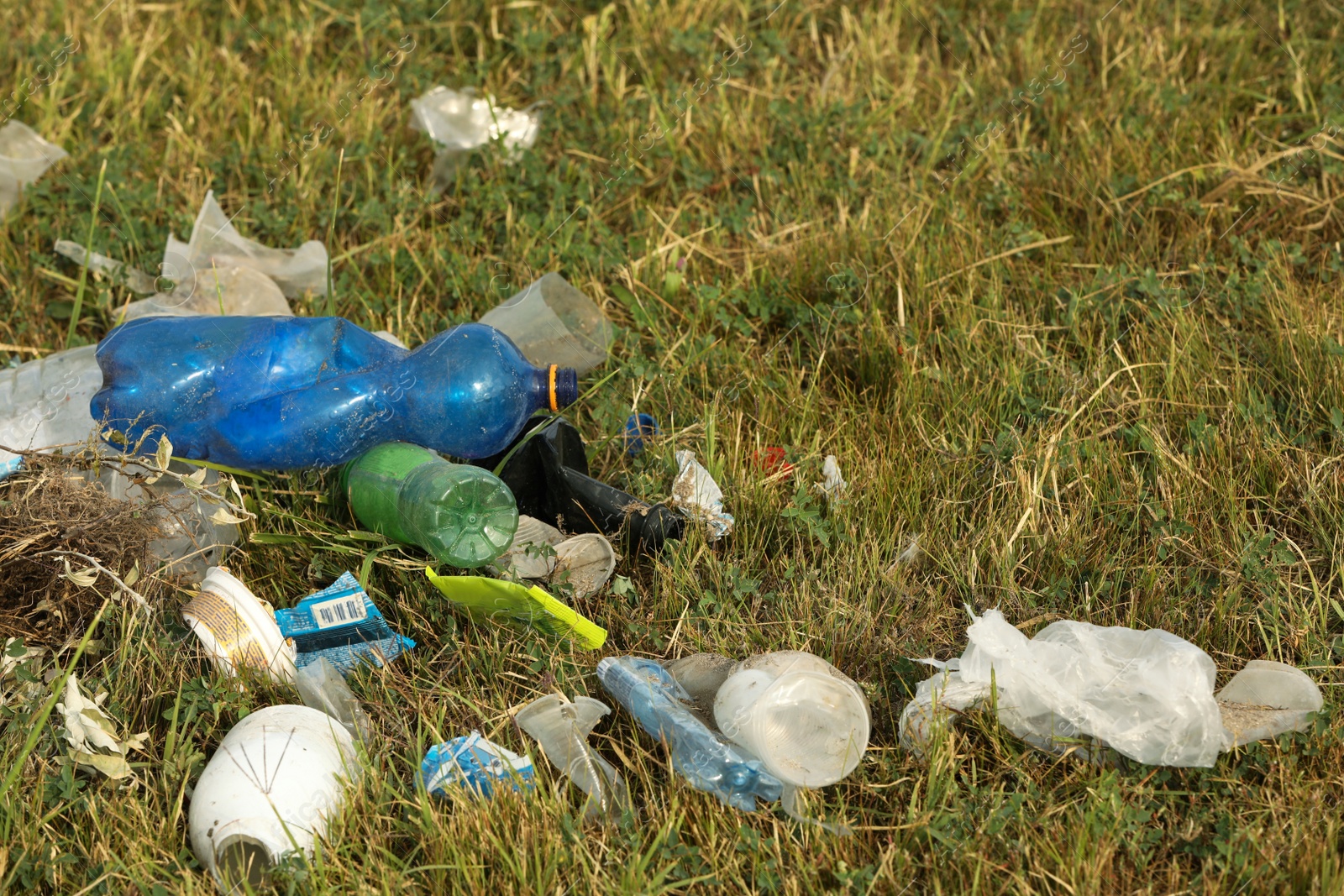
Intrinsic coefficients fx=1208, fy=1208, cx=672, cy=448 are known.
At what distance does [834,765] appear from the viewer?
1773mm

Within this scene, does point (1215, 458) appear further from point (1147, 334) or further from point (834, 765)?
point (834, 765)

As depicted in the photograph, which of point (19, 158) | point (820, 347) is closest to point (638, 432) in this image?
point (820, 347)

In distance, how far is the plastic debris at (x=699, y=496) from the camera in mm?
2225

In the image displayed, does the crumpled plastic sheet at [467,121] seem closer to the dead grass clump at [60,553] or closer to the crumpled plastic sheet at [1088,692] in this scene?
the dead grass clump at [60,553]

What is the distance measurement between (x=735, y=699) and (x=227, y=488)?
3.41 ft

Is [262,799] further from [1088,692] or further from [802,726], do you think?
[1088,692]

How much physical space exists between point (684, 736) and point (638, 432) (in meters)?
0.81

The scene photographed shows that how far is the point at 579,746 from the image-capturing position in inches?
71.6

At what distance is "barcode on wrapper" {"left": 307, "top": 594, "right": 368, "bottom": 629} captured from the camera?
2.04 meters

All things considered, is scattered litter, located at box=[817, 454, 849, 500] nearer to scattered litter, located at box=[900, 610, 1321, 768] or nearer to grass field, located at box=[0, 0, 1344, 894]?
grass field, located at box=[0, 0, 1344, 894]

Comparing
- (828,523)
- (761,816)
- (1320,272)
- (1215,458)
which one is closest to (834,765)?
(761,816)

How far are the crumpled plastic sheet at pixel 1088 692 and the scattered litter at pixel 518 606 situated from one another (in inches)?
21.3

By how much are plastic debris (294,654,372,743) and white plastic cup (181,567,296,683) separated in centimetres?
3

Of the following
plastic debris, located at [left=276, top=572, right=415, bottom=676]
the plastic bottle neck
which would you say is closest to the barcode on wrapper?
plastic debris, located at [left=276, top=572, right=415, bottom=676]
